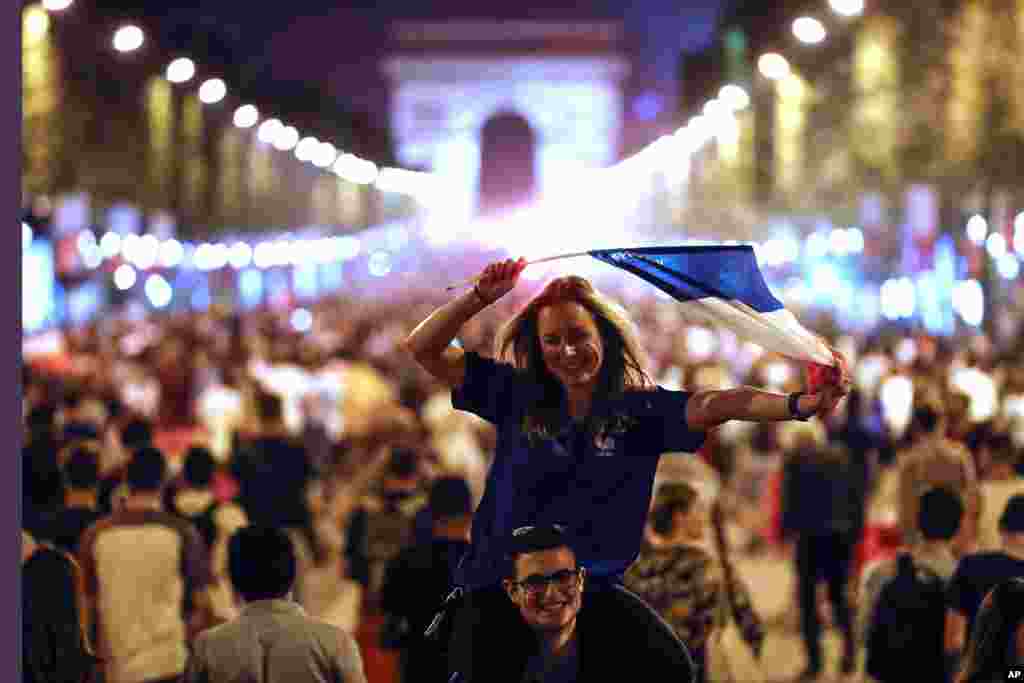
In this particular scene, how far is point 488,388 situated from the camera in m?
6.87

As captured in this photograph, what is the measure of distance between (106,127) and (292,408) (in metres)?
32.8

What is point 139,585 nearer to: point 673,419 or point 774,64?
point 673,419

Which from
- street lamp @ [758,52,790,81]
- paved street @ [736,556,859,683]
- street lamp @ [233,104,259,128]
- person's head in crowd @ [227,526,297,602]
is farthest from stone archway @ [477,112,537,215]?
person's head in crowd @ [227,526,297,602]

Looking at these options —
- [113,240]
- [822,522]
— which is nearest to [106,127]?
[113,240]

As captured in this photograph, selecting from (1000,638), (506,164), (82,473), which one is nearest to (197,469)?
(82,473)

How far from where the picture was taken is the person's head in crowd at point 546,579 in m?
6.30

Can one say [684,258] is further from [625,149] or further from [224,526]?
[625,149]

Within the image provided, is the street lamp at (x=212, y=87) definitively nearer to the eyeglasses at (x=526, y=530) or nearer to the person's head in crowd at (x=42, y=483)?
the person's head in crowd at (x=42, y=483)

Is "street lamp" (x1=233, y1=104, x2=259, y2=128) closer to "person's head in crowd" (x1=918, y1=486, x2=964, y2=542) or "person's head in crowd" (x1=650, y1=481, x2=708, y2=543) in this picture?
"person's head in crowd" (x1=650, y1=481, x2=708, y2=543)

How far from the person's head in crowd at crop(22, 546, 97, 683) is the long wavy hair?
2.16 metres

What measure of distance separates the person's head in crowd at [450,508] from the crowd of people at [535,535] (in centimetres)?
1

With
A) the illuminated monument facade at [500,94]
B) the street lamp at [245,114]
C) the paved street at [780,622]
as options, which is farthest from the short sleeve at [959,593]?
the illuminated monument facade at [500,94]

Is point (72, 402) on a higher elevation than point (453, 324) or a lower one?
lower

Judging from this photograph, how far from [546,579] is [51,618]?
8.38 feet
